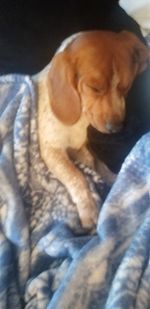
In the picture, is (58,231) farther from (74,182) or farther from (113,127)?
(113,127)

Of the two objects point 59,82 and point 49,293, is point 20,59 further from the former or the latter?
point 49,293

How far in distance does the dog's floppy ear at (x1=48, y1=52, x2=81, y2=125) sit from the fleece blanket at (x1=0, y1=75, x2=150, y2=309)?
0.06 meters

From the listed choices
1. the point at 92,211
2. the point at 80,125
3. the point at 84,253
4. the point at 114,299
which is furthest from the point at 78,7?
the point at 114,299

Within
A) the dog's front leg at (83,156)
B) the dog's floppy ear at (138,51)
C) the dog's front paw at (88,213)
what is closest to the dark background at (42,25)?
the dog's floppy ear at (138,51)

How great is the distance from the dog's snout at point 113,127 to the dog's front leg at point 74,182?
12 cm

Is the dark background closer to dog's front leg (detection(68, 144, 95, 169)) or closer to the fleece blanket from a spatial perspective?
the fleece blanket

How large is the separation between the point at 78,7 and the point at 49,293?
0.72 metres

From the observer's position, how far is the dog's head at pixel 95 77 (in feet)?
3.50

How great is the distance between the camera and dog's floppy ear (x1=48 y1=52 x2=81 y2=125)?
108 cm

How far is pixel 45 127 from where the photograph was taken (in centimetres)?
112

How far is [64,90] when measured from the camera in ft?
3.55

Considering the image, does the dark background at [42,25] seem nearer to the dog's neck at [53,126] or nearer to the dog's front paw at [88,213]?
the dog's neck at [53,126]

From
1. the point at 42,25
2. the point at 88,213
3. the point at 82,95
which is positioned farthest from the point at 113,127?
the point at 42,25

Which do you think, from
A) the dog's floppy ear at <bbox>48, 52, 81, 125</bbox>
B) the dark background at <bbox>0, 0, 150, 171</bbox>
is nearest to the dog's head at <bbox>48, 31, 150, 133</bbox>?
the dog's floppy ear at <bbox>48, 52, 81, 125</bbox>
